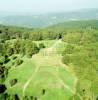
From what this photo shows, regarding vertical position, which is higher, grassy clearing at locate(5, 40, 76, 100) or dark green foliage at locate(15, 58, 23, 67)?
dark green foliage at locate(15, 58, 23, 67)

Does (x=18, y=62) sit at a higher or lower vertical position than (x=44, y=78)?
higher

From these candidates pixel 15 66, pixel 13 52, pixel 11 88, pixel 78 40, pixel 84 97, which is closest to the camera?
pixel 84 97

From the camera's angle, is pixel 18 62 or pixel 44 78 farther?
pixel 18 62

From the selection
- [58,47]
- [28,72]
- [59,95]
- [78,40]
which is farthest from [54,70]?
[78,40]

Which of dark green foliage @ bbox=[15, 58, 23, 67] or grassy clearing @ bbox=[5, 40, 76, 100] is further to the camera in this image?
dark green foliage @ bbox=[15, 58, 23, 67]

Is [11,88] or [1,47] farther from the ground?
[1,47]

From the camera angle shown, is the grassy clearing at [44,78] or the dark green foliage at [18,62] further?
the dark green foliage at [18,62]

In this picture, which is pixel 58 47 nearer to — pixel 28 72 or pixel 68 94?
pixel 28 72

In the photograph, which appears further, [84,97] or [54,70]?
[54,70]

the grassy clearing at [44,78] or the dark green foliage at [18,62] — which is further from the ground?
the dark green foliage at [18,62]

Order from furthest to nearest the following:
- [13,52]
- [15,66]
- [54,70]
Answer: [13,52], [15,66], [54,70]
